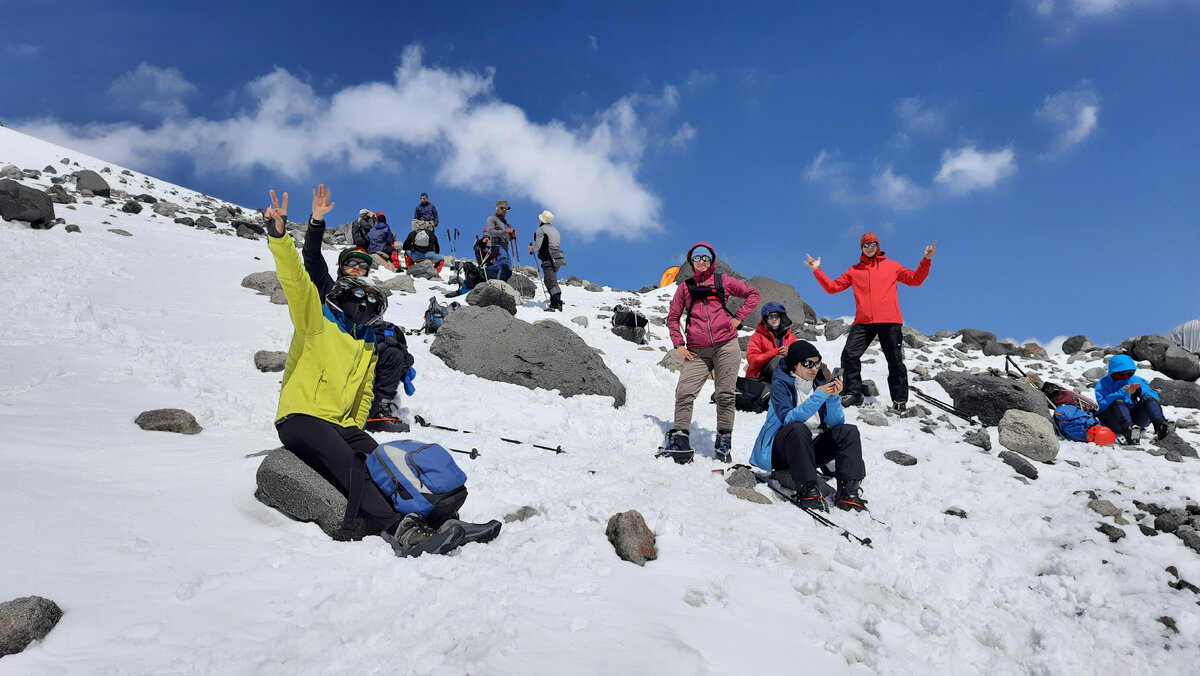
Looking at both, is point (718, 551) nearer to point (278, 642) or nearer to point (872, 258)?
point (278, 642)

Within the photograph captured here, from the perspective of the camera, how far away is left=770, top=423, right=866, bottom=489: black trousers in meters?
5.85

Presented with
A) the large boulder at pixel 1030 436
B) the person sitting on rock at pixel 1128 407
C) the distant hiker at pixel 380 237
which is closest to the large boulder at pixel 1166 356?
the person sitting on rock at pixel 1128 407

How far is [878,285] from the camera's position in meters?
9.66

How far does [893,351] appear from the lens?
9547 mm

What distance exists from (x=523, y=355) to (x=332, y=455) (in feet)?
20.2

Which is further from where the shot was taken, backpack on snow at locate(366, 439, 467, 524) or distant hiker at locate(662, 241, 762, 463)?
distant hiker at locate(662, 241, 762, 463)

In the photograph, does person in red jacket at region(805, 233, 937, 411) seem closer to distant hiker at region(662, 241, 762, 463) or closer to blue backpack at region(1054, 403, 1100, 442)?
blue backpack at region(1054, 403, 1100, 442)

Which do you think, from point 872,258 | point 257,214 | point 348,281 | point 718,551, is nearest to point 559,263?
point 872,258

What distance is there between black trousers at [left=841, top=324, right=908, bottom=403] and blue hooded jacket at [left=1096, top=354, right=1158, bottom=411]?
10.0 feet

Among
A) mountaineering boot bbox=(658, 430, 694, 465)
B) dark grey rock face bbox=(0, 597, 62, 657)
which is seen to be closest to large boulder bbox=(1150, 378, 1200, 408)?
mountaineering boot bbox=(658, 430, 694, 465)

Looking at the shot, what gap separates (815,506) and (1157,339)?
14394mm

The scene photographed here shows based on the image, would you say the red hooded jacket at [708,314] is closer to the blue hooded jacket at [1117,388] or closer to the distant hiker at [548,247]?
the blue hooded jacket at [1117,388]

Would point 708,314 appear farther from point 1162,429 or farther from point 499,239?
point 499,239

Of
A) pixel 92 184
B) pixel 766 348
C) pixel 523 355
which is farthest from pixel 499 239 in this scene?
pixel 92 184
